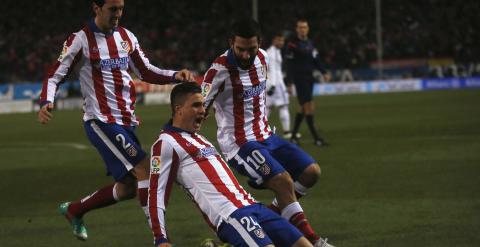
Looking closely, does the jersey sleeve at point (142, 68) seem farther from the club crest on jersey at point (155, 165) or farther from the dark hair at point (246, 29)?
the club crest on jersey at point (155, 165)

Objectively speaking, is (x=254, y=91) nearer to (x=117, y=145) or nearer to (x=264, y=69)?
(x=264, y=69)

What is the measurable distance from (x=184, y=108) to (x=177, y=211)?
4.32 metres

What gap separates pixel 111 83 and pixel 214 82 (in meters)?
1.02

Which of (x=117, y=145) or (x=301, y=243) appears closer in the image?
(x=301, y=243)

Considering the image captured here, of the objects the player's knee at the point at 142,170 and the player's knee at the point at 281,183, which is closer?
the player's knee at the point at 281,183

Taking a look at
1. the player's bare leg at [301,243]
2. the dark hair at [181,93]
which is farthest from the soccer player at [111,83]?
the player's bare leg at [301,243]

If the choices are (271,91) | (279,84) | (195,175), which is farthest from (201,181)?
(279,84)

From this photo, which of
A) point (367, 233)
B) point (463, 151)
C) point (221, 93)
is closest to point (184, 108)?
point (221, 93)

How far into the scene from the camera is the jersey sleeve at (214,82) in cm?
791

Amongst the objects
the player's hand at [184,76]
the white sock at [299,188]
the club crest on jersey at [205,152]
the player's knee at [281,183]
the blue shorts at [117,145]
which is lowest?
the white sock at [299,188]

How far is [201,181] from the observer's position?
606cm

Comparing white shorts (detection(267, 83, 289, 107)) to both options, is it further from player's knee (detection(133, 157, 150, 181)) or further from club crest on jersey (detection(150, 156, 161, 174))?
club crest on jersey (detection(150, 156, 161, 174))

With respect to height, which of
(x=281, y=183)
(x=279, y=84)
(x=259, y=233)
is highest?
(x=259, y=233)

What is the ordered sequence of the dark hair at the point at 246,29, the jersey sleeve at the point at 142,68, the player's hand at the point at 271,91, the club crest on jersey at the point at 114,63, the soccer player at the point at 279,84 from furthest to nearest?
the soccer player at the point at 279,84 → the player's hand at the point at 271,91 → the jersey sleeve at the point at 142,68 → the club crest on jersey at the point at 114,63 → the dark hair at the point at 246,29
